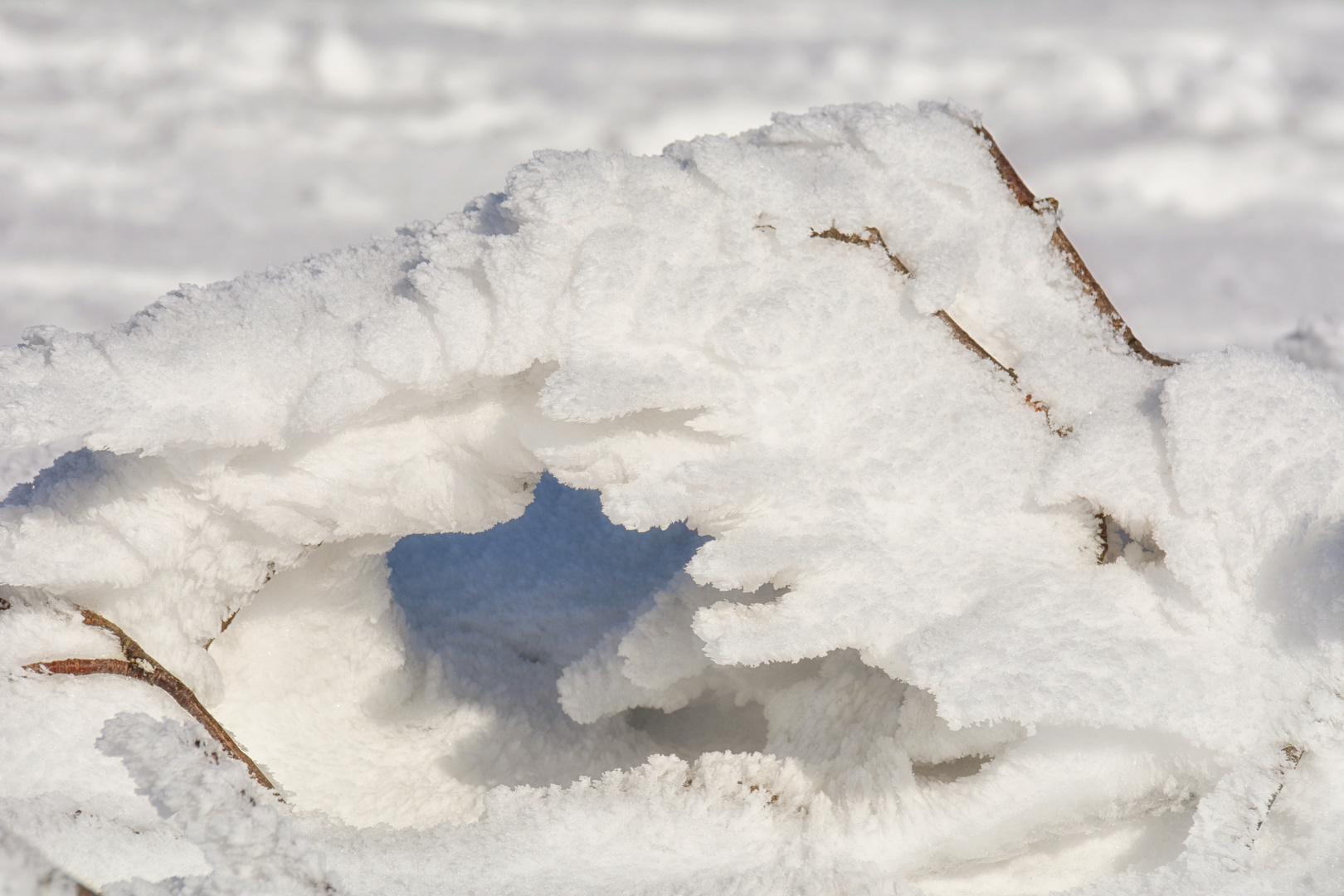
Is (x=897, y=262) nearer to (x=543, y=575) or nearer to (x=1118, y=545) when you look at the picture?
(x=1118, y=545)

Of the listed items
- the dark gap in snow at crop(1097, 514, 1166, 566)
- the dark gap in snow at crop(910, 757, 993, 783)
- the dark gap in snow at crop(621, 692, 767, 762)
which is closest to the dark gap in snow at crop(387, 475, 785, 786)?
the dark gap in snow at crop(621, 692, 767, 762)

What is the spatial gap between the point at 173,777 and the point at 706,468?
0.26 metres

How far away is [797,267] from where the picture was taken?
61 cm

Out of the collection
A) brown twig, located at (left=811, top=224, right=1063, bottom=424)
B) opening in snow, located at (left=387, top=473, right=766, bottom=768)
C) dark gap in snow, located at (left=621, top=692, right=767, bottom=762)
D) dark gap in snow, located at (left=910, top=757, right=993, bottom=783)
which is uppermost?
brown twig, located at (left=811, top=224, right=1063, bottom=424)

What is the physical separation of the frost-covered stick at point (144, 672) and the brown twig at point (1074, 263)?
487 mm

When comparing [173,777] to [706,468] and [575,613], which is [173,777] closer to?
[706,468]

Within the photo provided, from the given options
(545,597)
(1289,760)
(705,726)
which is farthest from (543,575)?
(1289,760)

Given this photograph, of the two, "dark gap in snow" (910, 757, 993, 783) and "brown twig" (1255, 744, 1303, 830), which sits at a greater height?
"brown twig" (1255, 744, 1303, 830)

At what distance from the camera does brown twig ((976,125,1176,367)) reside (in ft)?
2.15

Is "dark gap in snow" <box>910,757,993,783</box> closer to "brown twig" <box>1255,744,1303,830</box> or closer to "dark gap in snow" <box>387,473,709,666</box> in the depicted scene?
"brown twig" <box>1255,744,1303,830</box>

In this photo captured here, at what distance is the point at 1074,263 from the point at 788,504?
225 mm

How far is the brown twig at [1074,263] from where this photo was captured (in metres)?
0.66

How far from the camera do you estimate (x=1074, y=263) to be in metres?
0.66

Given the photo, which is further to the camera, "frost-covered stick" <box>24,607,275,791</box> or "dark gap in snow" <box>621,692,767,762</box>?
"dark gap in snow" <box>621,692,767,762</box>
